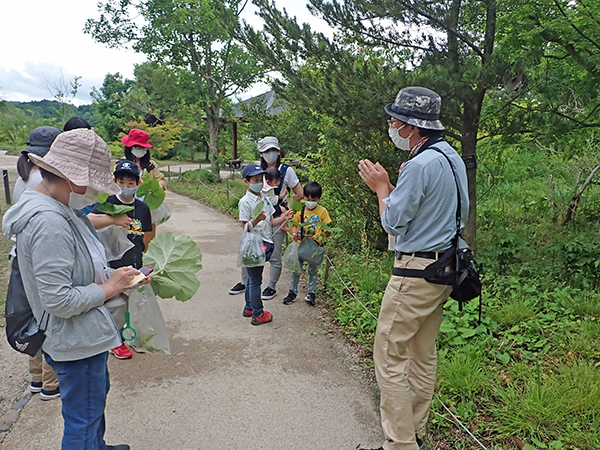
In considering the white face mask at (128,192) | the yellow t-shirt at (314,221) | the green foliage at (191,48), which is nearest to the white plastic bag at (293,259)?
the yellow t-shirt at (314,221)

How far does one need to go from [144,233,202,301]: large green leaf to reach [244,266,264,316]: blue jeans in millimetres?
1724

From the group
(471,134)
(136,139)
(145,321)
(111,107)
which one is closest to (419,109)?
(145,321)

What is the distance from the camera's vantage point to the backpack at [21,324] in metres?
1.97

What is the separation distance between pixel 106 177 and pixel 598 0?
4.33 metres

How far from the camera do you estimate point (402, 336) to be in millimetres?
2525

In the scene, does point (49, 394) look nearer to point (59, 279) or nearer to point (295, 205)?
point (59, 279)

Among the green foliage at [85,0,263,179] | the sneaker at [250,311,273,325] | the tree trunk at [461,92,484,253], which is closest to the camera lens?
the sneaker at [250,311,273,325]

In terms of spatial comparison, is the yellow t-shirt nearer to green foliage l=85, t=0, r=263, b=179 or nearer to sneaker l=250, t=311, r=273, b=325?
sneaker l=250, t=311, r=273, b=325

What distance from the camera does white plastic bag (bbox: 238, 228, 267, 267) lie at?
4.41 m

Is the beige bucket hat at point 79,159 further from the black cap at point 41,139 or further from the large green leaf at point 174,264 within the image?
the black cap at point 41,139

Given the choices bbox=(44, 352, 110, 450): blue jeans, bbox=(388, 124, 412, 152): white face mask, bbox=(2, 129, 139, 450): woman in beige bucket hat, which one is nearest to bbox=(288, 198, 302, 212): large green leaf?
bbox=(388, 124, 412, 152): white face mask

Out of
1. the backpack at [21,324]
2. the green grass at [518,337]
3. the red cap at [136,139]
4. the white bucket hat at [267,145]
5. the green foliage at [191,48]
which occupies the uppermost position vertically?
the green foliage at [191,48]

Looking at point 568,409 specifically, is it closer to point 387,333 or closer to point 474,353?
point 474,353

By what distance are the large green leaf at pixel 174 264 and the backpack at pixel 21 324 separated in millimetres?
759
